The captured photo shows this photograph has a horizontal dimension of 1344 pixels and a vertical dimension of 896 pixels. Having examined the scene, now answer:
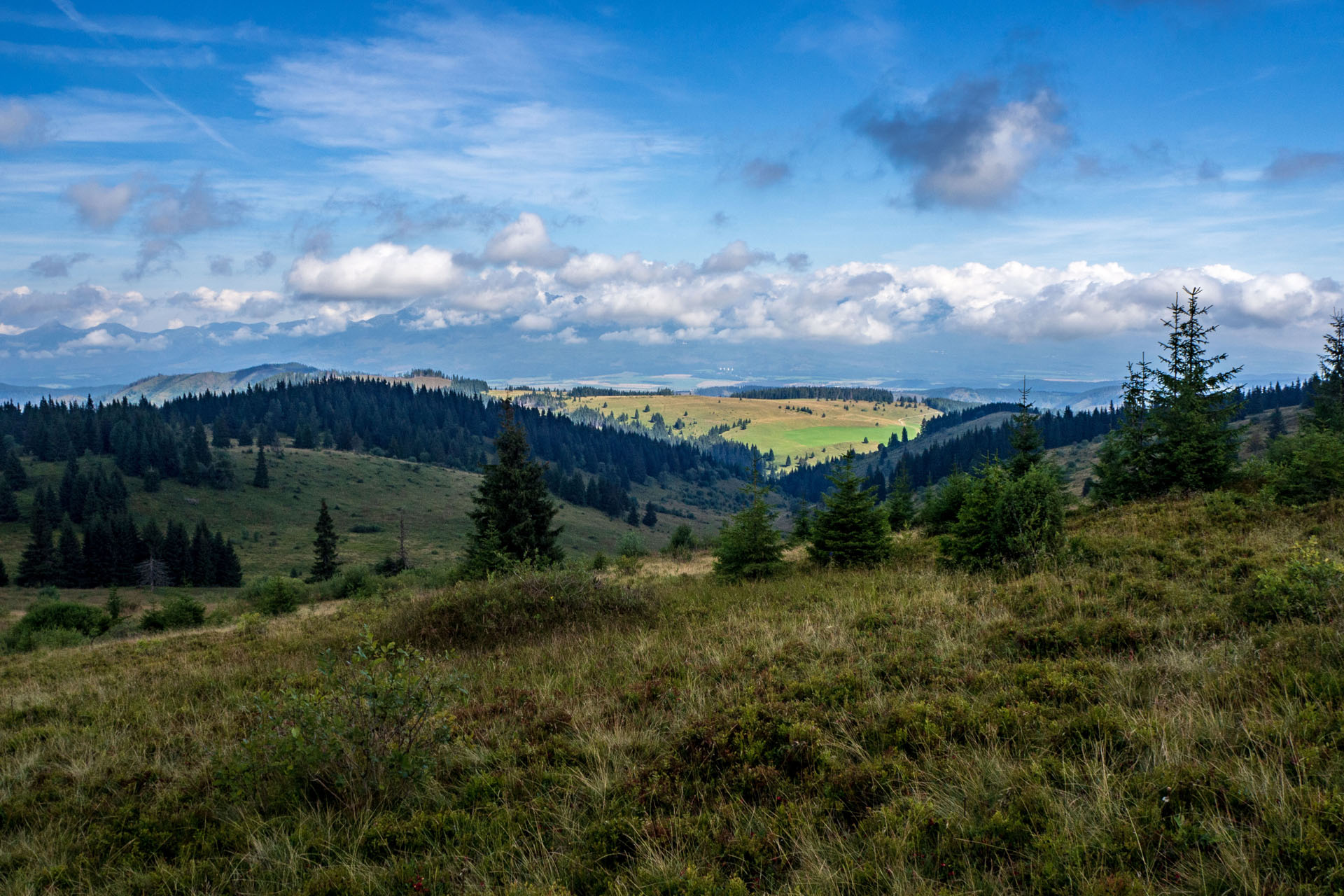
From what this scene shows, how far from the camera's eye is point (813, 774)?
16.2 ft

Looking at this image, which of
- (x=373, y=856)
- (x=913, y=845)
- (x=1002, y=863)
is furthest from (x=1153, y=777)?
(x=373, y=856)

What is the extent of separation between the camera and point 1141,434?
21156 mm

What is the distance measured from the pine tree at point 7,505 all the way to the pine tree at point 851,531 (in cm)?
15631

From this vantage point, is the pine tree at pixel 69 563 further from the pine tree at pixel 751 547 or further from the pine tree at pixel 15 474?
the pine tree at pixel 751 547

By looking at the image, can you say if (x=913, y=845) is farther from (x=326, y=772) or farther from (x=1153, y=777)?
(x=326, y=772)

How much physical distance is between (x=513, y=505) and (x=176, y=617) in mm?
22332

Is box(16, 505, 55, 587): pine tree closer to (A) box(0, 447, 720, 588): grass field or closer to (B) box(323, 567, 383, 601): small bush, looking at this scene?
(A) box(0, 447, 720, 588): grass field

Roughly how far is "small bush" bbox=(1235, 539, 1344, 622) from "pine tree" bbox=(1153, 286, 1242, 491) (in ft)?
48.0

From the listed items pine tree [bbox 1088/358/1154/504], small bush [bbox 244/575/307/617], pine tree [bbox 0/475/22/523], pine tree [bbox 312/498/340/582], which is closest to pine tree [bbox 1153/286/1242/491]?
pine tree [bbox 1088/358/1154/504]

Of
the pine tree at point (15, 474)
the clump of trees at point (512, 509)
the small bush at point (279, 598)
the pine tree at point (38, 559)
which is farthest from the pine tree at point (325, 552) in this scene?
the pine tree at point (15, 474)

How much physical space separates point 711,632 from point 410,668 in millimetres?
4557

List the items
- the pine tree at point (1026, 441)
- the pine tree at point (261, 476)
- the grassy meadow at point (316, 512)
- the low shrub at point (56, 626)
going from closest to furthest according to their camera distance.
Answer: the pine tree at point (1026, 441), the low shrub at point (56, 626), the grassy meadow at point (316, 512), the pine tree at point (261, 476)

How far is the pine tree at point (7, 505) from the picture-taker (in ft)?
363

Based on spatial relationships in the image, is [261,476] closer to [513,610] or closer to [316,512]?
[316,512]
